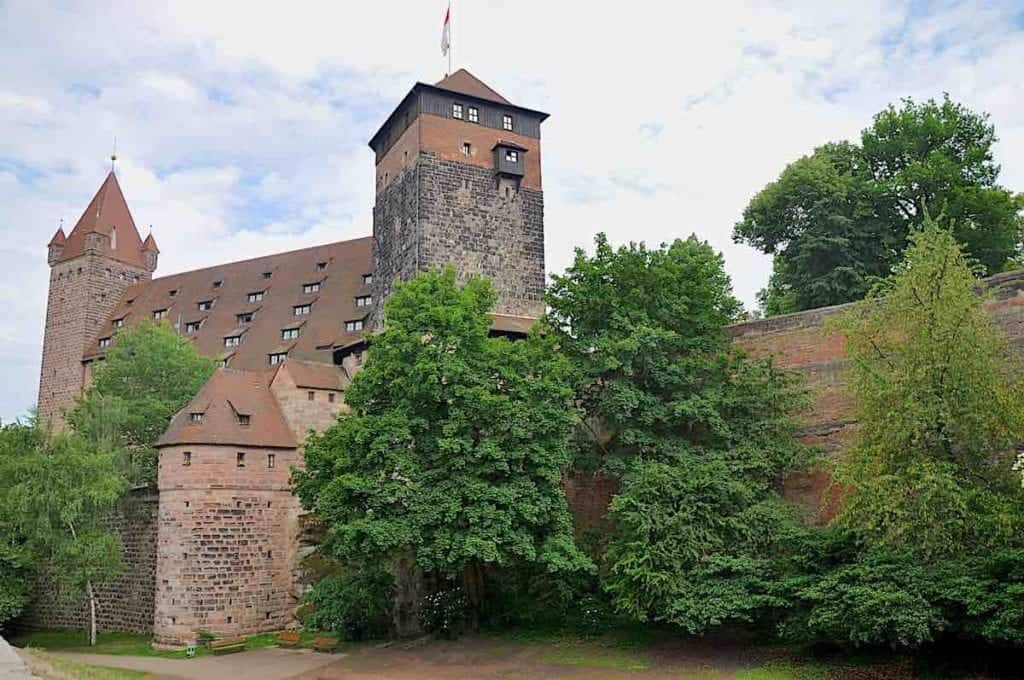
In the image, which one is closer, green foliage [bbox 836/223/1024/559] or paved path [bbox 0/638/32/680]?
paved path [bbox 0/638/32/680]

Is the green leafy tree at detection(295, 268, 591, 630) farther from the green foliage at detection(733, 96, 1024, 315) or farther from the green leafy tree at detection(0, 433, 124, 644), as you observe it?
the green foliage at detection(733, 96, 1024, 315)

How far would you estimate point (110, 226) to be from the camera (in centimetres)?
5628

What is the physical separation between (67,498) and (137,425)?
6.70m

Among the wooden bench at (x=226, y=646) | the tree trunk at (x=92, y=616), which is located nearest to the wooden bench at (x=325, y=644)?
the wooden bench at (x=226, y=646)

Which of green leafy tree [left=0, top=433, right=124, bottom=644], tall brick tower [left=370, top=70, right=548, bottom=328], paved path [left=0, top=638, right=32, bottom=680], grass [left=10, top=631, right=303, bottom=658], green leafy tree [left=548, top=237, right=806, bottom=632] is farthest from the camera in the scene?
tall brick tower [left=370, top=70, right=548, bottom=328]

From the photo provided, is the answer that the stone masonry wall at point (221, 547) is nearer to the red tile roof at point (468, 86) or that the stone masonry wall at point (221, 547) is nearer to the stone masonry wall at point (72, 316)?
the red tile roof at point (468, 86)

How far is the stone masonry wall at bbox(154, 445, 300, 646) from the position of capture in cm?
2661

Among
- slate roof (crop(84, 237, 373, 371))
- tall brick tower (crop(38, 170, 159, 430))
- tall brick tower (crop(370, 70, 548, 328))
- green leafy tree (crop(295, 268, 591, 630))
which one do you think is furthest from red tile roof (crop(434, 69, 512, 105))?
tall brick tower (crop(38, 170, 159, 430))

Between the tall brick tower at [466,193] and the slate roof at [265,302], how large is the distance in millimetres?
7148

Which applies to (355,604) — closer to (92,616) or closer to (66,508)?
(92,616)

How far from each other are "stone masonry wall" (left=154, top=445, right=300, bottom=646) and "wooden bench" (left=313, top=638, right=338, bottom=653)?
3.46m

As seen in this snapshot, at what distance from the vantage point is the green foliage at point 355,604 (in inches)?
932

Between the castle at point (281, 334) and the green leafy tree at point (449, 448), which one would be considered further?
the castle at point (281, 334)

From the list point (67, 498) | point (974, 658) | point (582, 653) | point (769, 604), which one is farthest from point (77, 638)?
point (974, 658)
